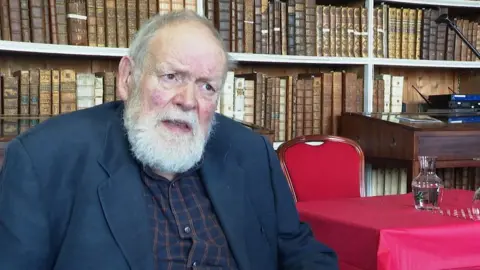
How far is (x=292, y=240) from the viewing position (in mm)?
1437

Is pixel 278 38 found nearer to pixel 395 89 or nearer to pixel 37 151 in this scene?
pixel 395 89

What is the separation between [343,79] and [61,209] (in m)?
2.21

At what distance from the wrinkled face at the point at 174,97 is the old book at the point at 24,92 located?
126 cm

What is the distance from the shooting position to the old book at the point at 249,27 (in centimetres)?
291

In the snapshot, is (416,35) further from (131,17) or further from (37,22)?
(37,22)

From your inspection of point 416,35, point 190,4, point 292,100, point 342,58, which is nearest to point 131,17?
point 190,4

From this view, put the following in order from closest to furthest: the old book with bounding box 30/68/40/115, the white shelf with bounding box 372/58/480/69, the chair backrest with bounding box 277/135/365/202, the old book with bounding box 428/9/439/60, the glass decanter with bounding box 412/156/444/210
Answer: the glass decanter with bounding box 412/156/444/210, the chair backrest with bounding box 277/135/365/202, the old book with bounding box 30/68/40/115, the white shelf with bounding box 372/58/480/69, the old book with bounding box 428/9/439/60

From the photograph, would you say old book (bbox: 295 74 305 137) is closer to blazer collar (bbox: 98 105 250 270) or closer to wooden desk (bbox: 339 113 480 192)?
wooden desk (bbox: 339 113 480 192)

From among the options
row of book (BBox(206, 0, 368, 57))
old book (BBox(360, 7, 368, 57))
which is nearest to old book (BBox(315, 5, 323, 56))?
row of book (BBox(206, 0, 368, 57))

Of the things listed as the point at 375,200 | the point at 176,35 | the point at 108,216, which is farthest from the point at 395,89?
the point at 108,216

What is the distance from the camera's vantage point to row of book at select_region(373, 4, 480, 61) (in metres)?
3.26

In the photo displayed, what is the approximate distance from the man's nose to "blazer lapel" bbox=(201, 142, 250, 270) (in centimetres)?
16

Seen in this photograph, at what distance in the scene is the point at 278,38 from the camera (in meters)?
3.01

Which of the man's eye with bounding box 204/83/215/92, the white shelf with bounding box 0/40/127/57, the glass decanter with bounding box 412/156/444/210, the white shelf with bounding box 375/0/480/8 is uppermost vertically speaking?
the white shelf with bounding box 375/0/480/8
